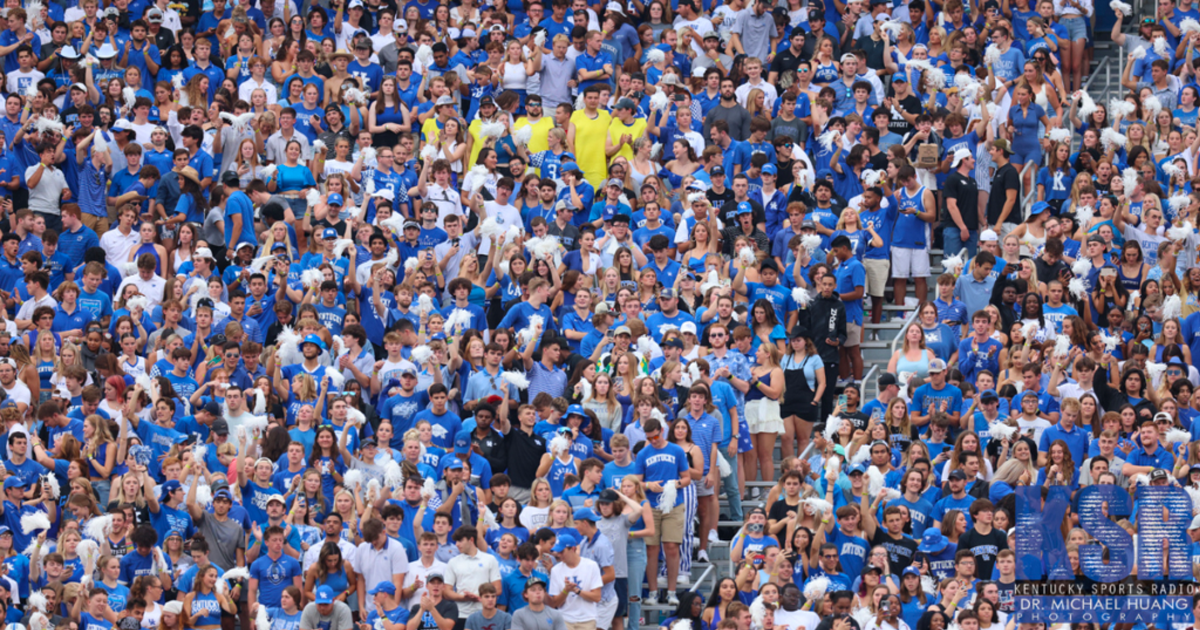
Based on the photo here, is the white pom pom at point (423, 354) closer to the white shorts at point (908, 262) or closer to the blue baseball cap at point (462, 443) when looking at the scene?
the blue baseball cap at point (462, 443)

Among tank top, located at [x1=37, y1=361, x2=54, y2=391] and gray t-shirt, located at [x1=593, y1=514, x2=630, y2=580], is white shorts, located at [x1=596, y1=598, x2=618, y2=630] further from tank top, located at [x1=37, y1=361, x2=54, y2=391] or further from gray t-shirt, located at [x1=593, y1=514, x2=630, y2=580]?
tank top, located at [x1=37, y1=361, x2=54, y2=391]

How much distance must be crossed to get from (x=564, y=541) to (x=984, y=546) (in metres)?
3.46

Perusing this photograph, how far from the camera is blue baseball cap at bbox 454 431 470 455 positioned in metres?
17.6

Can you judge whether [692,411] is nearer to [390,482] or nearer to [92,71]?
[390,482]

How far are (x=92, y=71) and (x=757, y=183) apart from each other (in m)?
7.49

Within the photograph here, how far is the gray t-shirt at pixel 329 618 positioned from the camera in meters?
16.2

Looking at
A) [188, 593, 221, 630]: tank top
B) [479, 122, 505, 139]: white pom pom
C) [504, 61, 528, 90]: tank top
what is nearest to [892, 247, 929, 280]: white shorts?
[479, 122, 505, 139]: white pom pom

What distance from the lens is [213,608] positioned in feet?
54.1

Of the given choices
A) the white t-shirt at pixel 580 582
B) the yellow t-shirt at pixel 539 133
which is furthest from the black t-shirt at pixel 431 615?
the yellow t-shirt at pixel 539 133

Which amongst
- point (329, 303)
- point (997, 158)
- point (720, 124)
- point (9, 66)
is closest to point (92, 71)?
point (9, 66)

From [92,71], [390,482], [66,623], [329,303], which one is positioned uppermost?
[92,71]

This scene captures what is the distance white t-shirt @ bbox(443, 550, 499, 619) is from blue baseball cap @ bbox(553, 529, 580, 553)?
1.69 ft

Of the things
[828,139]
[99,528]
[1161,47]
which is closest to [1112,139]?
[1161,47]

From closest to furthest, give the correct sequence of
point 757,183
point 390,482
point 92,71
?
point 390,482 → point 757,183 → point 92,71
